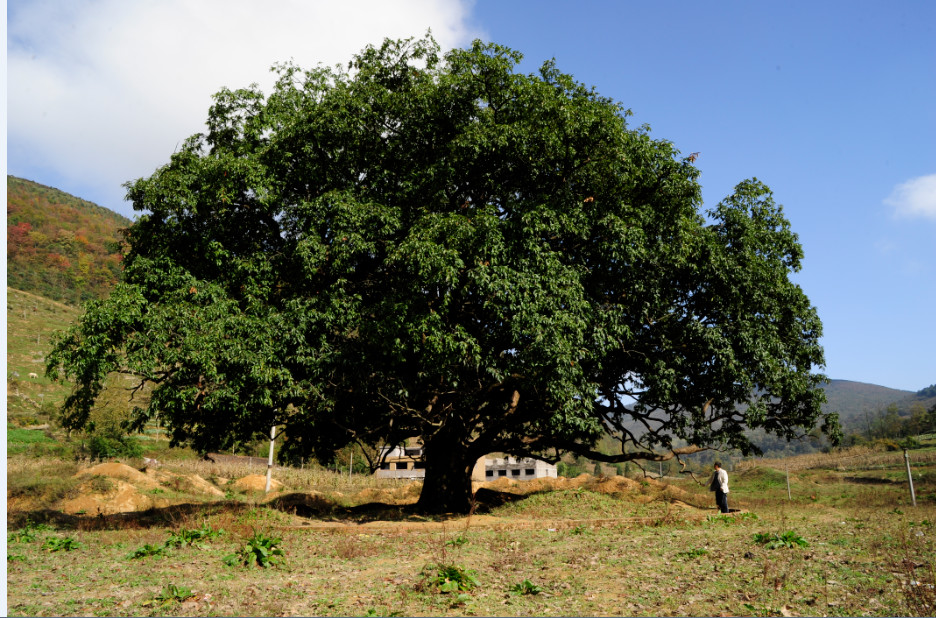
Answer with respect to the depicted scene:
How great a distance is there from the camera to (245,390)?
1402 centimetres

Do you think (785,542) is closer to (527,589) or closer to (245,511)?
(527,589)

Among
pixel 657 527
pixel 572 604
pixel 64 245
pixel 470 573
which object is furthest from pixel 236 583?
pixel 64 245

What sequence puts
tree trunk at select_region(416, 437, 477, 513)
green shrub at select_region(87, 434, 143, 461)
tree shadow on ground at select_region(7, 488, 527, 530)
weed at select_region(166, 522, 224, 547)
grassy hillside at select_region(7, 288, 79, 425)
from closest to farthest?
1. weed at select_region(166, 522, 224, 547)
2. tree shadow on ground at select_region(7, 488, 527, 530)
3. tree trunk at select_region(416, 437, 477, 513)
4. green shrub at select_region(87, 434, 143, 461)
5. grassy hillside at select_region(7, 288, 79, 425)

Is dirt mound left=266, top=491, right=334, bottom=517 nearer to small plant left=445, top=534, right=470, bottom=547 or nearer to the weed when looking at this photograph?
the weed

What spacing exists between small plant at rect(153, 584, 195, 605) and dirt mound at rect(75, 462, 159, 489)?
23347mm

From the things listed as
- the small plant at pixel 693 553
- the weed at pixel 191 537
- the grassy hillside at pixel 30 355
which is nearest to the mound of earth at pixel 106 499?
the weed at pixel 191 537

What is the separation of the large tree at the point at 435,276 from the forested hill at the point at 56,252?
77266mm

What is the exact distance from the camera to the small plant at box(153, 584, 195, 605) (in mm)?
7082

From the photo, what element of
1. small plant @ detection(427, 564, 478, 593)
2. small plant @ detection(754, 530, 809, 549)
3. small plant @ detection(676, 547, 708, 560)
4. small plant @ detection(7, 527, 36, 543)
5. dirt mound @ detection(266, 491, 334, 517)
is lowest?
dirt mound @ detection(266, 491, 334, 517)

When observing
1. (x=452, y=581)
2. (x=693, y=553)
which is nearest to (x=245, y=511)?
(x=452, y=581)

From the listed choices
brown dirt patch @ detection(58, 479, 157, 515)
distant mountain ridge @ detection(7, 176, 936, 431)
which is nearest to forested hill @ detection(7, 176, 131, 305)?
distant mountain ridge @ detection(7, 176, 936, 431)

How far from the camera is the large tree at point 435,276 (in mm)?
13523

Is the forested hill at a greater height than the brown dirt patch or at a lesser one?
greater

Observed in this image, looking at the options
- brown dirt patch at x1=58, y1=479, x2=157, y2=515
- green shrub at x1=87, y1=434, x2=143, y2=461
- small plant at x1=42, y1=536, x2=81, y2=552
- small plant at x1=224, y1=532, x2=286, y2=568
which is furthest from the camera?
green shrub at x1=87, y1=434, x2=143, y2=461
